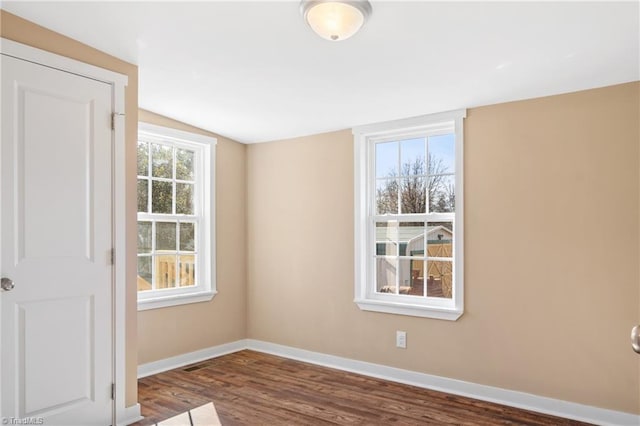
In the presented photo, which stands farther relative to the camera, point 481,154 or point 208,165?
point 208,165

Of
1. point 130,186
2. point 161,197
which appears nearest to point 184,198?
point 161,197

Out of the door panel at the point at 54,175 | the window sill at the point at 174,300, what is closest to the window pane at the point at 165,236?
the window sill at the point at 174,300

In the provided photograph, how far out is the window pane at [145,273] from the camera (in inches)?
162

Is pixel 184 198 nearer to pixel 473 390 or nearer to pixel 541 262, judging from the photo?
pixel 473 390

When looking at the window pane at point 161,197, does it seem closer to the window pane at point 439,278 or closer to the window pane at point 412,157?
the window pane at point 412,157

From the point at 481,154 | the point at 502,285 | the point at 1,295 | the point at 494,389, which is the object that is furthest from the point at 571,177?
the point at 1,295

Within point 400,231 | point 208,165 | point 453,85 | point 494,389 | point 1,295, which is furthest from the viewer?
point 208,165

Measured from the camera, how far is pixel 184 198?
14.8 ft

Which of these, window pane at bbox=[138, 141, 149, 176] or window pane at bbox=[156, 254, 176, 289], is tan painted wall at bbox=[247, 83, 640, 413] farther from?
window pane at bbox=[138, 141, 149, 176]

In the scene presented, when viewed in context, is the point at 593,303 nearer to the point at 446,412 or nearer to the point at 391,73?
the point at 446,412

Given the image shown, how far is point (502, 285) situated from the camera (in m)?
3.42

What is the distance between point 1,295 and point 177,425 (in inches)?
52.0

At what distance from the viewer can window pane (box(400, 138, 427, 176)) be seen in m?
3.95

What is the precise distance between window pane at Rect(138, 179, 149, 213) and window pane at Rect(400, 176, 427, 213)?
2237 millimetres
